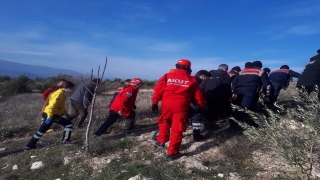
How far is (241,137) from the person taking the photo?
5.41 meters

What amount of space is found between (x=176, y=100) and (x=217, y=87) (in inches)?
83.5

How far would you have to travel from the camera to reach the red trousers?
470 cm

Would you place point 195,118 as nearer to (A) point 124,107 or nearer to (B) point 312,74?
(A) point 124,107

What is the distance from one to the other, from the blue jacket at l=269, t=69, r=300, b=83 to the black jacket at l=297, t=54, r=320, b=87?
1.85 metres

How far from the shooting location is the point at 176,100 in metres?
4.84

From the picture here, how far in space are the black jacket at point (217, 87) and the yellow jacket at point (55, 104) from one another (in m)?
3.33

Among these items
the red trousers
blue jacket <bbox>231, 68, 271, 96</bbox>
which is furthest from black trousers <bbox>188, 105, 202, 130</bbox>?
blue jacket <bbox>231, 68, 271, 96</bbox>

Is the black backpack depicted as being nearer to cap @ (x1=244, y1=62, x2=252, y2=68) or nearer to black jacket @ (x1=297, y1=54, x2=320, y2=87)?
cap @ (x1=244, y1=62, x2=252, y2=68)

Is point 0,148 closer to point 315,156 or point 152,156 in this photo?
point 152,156

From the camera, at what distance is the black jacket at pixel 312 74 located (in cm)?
604

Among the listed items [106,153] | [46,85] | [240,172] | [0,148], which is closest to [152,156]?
[106,153]

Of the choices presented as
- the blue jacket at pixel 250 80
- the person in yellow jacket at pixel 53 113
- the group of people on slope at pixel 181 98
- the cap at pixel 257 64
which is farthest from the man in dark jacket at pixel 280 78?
the person in yellow jacket at pixel 53 113

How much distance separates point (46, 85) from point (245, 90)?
81.7ft

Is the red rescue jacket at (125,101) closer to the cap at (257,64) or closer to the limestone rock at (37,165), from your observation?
the limestone rock at (37,165)
